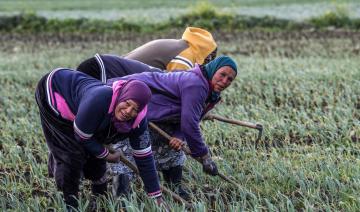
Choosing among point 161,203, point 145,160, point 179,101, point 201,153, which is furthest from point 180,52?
point 161,203

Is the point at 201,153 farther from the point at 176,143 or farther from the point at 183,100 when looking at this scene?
the point at 183,100

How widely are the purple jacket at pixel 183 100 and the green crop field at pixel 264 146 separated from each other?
1.41 feet

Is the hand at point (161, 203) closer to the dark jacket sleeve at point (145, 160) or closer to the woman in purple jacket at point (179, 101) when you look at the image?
the dark jacket sleeve at point (145, 160)

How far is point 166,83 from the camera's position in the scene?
4.50m

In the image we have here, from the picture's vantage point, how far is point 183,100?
4293 millimetres

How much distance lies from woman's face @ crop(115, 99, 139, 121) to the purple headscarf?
0.02 metres

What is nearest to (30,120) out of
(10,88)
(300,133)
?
(10,88)

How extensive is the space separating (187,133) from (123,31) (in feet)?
51.3

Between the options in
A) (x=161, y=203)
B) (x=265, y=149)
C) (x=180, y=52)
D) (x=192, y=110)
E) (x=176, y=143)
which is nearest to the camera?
(x=161, y=203)

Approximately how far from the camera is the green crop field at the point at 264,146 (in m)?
4.29

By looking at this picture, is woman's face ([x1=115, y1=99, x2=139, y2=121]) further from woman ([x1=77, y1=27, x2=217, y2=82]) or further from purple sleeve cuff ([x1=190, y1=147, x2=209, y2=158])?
woman ([x1=77, y1=27, x2=217, y2=82])

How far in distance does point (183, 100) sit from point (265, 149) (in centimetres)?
160

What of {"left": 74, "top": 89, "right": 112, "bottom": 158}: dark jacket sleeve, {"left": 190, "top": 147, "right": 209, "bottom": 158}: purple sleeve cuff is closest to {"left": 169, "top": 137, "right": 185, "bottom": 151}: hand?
{"left": 190, "top": 147, "right": 209, "bottom": 158}: purple sleeve cuff

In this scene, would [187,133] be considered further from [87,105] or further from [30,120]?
[30,120]
